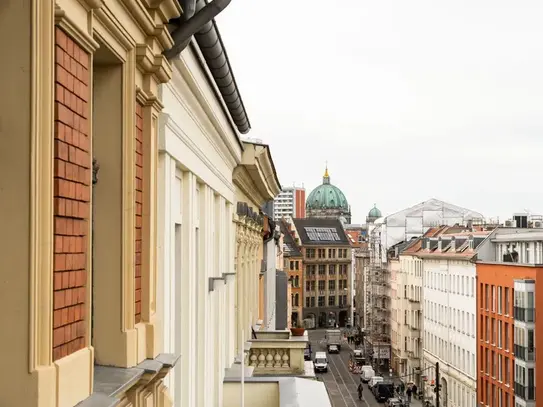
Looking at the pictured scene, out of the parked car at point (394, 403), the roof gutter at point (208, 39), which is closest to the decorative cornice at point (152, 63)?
the roof gutter at point (208, 39)

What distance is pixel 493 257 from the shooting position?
70125 millimetres

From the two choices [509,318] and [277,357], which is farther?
Answer: [509,318]

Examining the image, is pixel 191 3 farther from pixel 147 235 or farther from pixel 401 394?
pixel 401 394

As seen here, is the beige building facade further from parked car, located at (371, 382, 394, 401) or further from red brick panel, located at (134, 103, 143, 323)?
parked car, located at (371, 382, 394, 401)

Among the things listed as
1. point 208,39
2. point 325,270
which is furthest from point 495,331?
point 325,270

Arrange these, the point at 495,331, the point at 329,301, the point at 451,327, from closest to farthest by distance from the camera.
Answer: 1. the point at 495,331
2. the point at 451,327
3. the point at 329,301

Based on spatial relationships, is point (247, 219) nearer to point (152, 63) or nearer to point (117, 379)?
point (152, 63)

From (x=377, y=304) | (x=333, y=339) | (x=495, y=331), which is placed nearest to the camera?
(x=495, y=331)

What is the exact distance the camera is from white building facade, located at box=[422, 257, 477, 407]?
72.4 meters

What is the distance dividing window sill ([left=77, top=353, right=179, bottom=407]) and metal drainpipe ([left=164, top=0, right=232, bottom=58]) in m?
2.13

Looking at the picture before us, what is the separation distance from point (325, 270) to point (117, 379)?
158785 mm

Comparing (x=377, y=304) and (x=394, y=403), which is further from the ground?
(x=377, y=304)

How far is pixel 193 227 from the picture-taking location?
1041 cm

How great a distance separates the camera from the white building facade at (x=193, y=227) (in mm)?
8023
